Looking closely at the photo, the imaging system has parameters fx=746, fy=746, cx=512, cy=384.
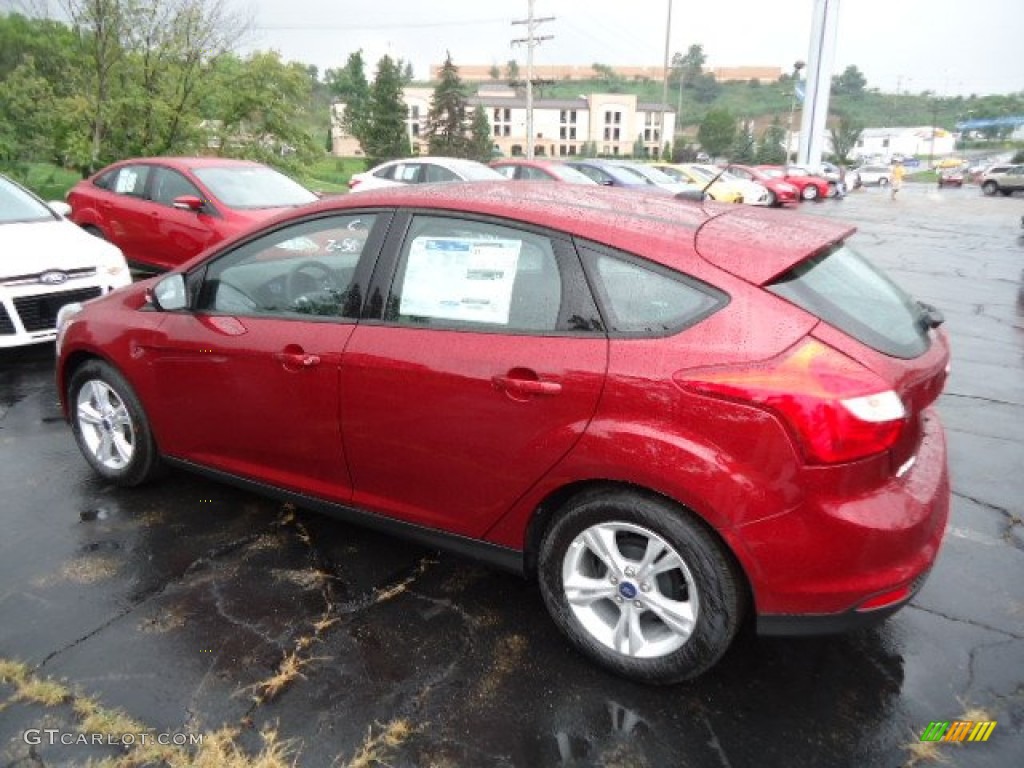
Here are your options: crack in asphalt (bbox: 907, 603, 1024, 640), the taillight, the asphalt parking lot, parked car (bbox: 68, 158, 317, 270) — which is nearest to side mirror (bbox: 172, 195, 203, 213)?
parked car (bbox: 68, 158, 317, 270)

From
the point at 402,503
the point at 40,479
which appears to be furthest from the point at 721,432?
the point at 40,479

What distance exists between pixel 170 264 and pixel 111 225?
1.26 m

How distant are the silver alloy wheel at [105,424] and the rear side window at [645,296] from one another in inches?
101

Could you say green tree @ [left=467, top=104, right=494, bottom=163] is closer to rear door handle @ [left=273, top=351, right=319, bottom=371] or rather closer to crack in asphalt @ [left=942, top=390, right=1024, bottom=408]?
crack in asphalt @ [left=942, top=390, right=1024, bottom=408]

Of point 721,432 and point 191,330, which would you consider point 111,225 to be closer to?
point 191,330

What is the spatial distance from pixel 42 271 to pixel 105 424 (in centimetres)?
257

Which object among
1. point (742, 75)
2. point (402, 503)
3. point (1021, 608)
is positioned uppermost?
point (742, 75)

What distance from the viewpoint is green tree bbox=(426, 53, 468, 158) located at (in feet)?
224

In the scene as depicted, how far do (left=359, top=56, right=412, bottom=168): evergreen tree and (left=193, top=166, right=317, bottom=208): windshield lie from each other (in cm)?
6552

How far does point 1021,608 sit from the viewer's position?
295cm

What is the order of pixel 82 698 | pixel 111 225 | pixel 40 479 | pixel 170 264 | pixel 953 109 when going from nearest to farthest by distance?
pixel 82 698 < pixel 40 479 < pixel 170 264 < pixel 111 225 < pixel 953 109

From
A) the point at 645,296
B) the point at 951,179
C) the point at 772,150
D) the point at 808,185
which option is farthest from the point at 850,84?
the point at 645,296

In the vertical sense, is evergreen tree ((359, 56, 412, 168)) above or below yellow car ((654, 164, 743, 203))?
above

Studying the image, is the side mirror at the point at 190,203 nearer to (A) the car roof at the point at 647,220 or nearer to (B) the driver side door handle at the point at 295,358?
(A) the car roof at the point at 647,220
